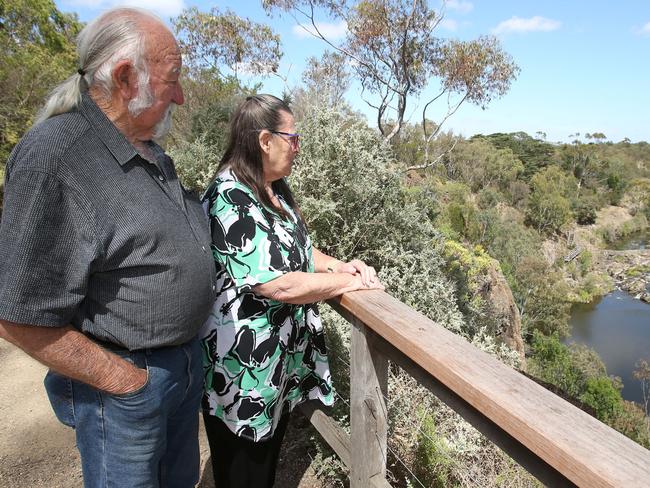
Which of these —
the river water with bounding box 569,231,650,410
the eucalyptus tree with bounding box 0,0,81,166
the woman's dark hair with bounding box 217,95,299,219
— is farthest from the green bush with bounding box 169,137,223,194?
the river water with bounding box 569,231,650,410

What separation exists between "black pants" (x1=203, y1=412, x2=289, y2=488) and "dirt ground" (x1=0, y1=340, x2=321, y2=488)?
2.54ft

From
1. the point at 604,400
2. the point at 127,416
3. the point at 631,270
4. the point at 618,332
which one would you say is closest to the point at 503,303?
the point at 604,400

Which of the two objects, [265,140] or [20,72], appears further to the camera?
[20,72]

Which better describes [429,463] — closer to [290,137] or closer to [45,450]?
[290,137]

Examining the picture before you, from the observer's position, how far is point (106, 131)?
3.48 ft

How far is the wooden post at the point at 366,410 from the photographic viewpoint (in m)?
1.47

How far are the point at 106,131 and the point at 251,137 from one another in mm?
573

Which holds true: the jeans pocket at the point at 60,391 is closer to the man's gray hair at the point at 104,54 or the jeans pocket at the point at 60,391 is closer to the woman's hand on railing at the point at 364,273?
the man's gray hair at the point at 104,54

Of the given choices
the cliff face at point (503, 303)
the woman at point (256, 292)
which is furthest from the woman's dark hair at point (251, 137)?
the cliff face at point (503, 303)

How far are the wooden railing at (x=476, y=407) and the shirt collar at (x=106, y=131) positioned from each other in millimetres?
821

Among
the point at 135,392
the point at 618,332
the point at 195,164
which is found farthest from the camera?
the point at 618,332

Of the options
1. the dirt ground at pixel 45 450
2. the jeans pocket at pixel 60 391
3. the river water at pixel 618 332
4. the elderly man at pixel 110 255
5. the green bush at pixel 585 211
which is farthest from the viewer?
the green bush at pixel 585 211

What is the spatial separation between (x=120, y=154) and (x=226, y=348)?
71 centimetres

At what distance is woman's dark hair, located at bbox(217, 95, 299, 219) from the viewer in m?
1.52
